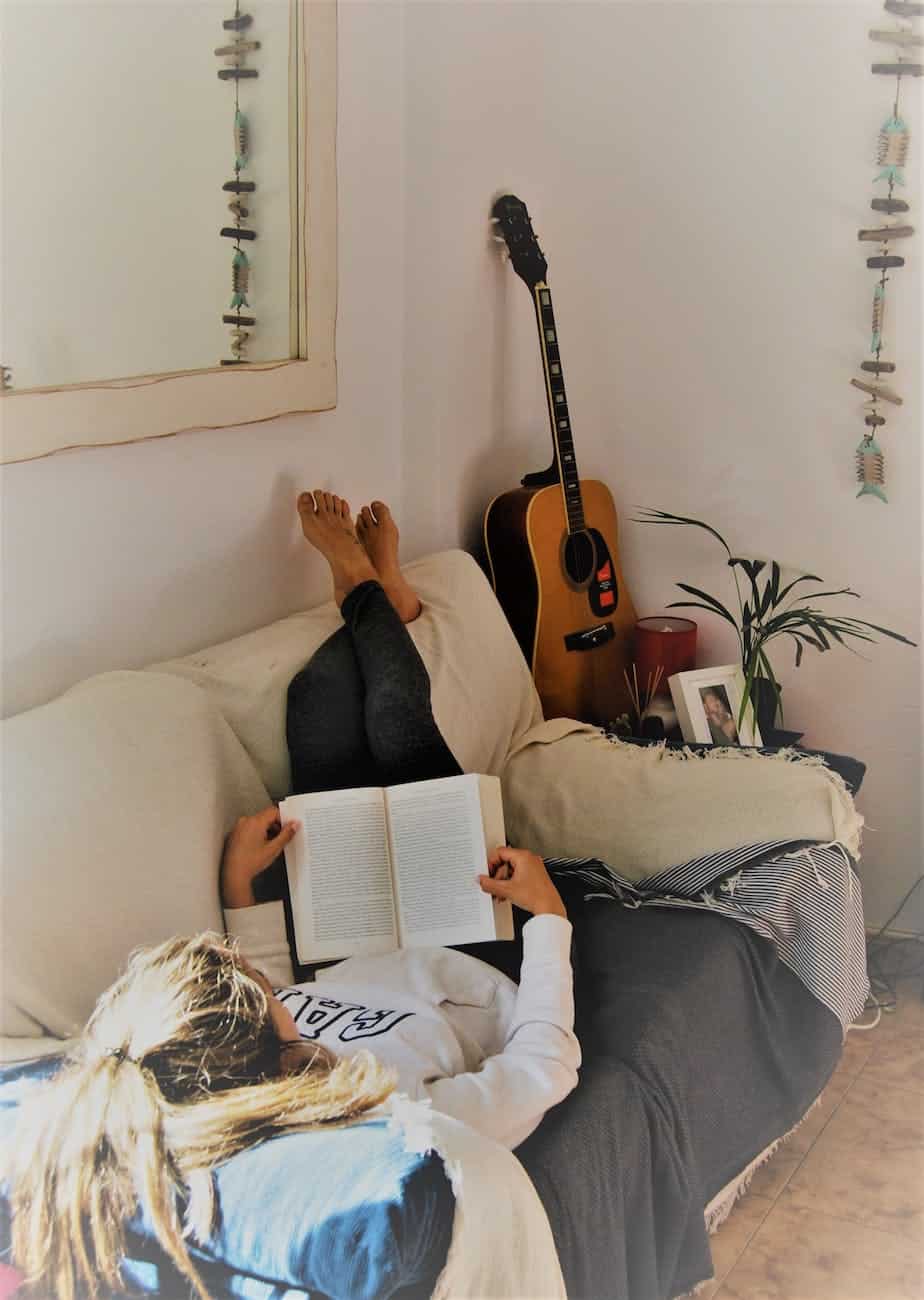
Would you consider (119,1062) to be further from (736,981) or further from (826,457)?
(826,457)

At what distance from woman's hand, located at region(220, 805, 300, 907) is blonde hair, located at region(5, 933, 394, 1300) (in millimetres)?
367

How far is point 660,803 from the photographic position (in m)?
2.06

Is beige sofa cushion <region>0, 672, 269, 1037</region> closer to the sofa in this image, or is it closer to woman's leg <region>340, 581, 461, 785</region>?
the sofa

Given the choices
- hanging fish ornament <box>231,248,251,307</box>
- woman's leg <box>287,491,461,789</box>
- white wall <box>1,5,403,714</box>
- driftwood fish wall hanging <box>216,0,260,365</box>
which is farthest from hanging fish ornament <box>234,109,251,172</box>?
woman's leg <box>287,491,461,789</box>

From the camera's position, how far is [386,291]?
2.42m

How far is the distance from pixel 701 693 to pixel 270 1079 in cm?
142

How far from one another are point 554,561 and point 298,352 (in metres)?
0.65

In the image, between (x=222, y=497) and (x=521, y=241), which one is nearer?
(x=222, y=497)

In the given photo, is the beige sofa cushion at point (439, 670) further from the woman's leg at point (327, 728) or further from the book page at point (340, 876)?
the book page at point (340, 876)

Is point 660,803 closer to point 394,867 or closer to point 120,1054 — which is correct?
point 394,867

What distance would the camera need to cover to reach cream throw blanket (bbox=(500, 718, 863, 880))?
2012 millimetres

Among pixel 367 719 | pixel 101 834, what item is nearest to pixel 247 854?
pixel 101 834

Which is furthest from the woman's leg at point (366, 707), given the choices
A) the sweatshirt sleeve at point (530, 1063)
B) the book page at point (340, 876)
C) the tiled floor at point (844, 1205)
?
the tiled floor at point (844, 1205)

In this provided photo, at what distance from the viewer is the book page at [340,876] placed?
164 centimetres
